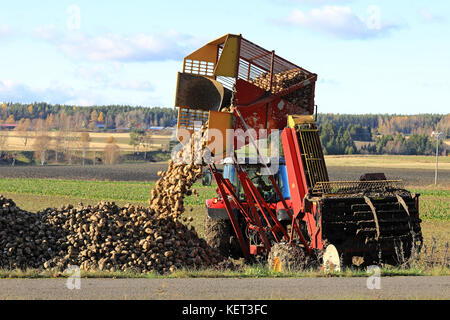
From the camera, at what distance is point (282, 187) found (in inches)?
484

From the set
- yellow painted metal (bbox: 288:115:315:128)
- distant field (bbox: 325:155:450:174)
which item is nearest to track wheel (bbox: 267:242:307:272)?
yellow painted metal (bbox: 288:115:315:128)

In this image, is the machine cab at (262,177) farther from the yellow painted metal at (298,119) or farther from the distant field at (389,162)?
the distant field at (389,162)

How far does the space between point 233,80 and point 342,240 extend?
378 centimetres

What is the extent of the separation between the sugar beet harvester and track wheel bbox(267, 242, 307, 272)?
2cm

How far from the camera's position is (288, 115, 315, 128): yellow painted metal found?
11.4m

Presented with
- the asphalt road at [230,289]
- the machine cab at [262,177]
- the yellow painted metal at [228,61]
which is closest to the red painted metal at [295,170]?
the machine cab at [262,177]

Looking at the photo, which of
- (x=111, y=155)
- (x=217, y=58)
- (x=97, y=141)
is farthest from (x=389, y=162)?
(x=217, y=58)

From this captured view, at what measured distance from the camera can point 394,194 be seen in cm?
1111

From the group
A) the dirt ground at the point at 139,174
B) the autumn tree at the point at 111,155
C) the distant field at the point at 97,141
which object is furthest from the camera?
the distant field at the point at 97,141

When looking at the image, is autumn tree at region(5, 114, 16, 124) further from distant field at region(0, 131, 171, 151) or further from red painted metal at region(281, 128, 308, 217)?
red painted metal at region(281, 128, 308, 217)

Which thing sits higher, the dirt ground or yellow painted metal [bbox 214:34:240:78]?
yellow painted metal [bbox 214:34:240:78]

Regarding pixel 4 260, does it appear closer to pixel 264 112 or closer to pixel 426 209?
pixel 264 112

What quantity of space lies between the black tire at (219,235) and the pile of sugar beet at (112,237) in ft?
0.73

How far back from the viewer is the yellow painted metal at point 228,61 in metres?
12.2
